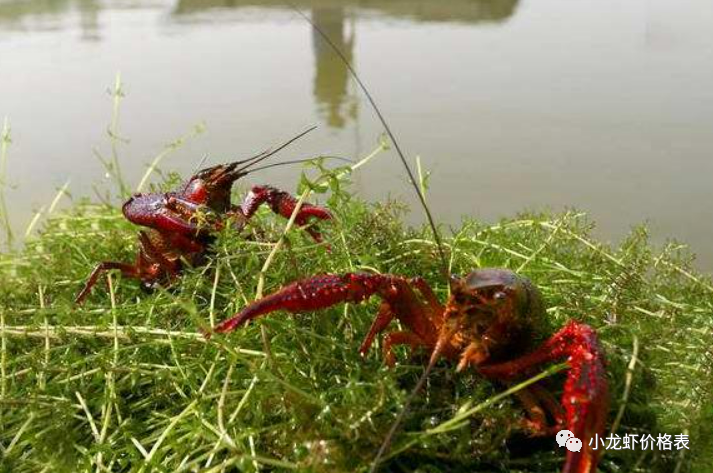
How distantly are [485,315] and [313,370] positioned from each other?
0.44 m

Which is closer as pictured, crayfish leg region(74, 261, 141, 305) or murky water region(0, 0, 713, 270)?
crayfish leg region(74, 261, 141, 305)

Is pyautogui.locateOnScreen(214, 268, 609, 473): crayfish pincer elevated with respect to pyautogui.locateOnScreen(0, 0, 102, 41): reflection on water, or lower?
lower

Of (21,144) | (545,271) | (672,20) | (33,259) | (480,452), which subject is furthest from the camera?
(672,20)

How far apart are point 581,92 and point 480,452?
455 cm

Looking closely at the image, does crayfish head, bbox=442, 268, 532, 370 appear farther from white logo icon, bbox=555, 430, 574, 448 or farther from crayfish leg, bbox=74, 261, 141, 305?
crayfish leg, bbox=74, 261, 141, 305

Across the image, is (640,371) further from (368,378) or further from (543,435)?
(368,378)

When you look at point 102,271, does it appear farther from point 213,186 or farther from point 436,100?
point 436,100

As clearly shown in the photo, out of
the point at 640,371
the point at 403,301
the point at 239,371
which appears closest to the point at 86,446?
the point at 239,371

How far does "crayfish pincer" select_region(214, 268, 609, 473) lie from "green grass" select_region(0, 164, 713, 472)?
0.21ft

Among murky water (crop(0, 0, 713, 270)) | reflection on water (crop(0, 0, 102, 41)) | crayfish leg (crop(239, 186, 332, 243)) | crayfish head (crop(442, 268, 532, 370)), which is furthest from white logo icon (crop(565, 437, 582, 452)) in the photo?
reflection on water (crop(0, 0, 102, 41))

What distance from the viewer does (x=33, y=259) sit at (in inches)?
117

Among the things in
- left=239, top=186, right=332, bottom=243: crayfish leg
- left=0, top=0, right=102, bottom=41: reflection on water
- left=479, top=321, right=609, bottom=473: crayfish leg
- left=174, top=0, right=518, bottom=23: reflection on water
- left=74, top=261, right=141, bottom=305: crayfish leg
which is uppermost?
left=174, top=0, right=518, bottom=23: reflection on water

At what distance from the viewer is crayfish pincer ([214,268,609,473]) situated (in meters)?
1.83

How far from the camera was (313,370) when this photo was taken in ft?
6.34
